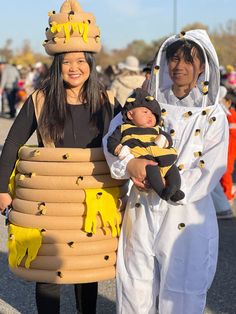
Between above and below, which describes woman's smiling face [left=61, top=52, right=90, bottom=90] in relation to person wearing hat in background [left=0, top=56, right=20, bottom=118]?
above

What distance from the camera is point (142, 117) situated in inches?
114

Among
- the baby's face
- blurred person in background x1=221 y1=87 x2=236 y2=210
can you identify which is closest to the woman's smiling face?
the baby's face

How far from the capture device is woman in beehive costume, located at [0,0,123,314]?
304 cm

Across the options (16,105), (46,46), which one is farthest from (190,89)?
(16,105)

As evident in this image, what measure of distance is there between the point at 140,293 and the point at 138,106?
3.25ft

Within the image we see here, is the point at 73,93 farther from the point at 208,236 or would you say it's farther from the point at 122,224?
the point at 208,236

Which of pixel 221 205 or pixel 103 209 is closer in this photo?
pixel 103 209

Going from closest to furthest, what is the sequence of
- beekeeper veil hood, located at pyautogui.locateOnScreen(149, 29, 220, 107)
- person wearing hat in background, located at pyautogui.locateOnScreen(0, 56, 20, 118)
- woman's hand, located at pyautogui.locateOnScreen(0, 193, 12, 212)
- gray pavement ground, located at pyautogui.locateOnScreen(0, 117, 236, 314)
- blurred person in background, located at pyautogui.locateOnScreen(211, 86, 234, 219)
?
beekeeper veil hood, located at pyautogui.locateOnScreen(149, 29, 220, 107) < woman's hand, located at pyautogui.locateOnScreen(0, 193, 12, 212) < gray pavement ground, located at pyautogui.locateOnScreen(0, 117, 236, 314) < blurred person in background, located at pyautogui.locateOnScreen(211, 86, 234, 219) < person wearing hat in background, located at pyautogui.locateOnScreen(0, 56, 20, 118)

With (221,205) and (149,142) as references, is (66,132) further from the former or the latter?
(221,205)

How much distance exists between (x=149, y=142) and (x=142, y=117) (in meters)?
0.13

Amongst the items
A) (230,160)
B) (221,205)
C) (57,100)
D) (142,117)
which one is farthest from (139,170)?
(230,160)

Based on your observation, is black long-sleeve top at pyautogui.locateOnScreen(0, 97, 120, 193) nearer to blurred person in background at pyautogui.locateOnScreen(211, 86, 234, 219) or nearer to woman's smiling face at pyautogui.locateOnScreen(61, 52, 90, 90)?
woman's smiling face at pyautogui.locateOnScreen(61, 52, 90, 90)

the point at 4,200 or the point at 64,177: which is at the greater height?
the point at 64,177

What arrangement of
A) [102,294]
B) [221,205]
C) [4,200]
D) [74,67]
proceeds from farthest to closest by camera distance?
[221,205]
[102,294]
[4,200]
[74,67]
